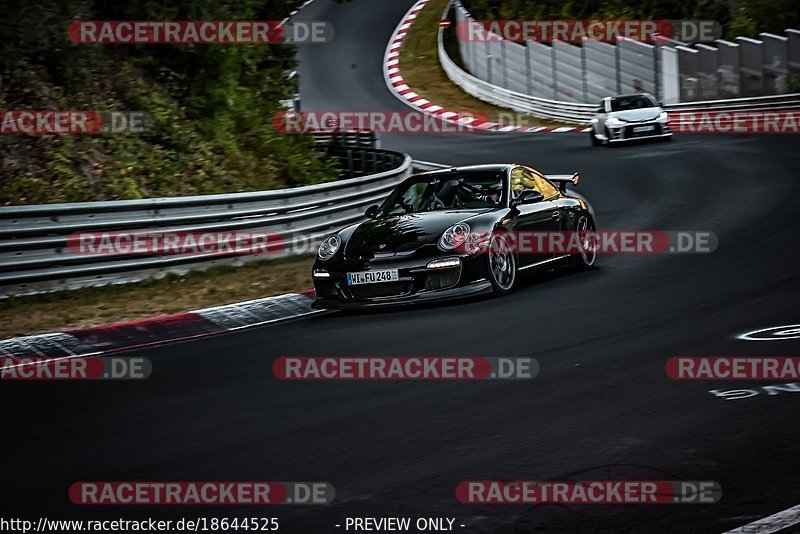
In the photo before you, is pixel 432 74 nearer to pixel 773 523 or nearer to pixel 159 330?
pixel 159 330

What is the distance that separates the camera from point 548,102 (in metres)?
38.1

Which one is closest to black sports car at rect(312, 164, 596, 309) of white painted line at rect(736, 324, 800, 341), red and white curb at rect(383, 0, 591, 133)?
white painted line at rect(736, 324, 800, 341)

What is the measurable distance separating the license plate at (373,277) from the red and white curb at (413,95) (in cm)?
2515

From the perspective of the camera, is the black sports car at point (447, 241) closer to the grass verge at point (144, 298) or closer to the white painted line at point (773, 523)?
the grass verge at point (144, 298)

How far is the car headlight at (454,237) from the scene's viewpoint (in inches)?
386

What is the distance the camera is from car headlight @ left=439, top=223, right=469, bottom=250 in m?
9.81

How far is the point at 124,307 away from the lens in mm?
10992

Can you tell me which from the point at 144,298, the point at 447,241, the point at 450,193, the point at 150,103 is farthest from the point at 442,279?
the point at 150,103

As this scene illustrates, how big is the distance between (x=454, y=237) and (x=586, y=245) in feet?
7.93

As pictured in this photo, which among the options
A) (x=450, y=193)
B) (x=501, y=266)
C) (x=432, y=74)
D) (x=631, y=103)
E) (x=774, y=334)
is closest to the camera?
(x=774, y=334)

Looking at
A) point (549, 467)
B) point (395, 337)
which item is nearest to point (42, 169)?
point (395, 337)

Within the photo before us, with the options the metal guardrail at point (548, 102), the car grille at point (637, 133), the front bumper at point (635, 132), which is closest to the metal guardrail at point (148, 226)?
the front bumper at point (635, 132)

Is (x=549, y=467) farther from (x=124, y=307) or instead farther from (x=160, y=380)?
(x=124, y=307)

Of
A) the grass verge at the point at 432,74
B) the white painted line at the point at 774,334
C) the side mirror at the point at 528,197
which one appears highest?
the grass verge at the point at 432,74
